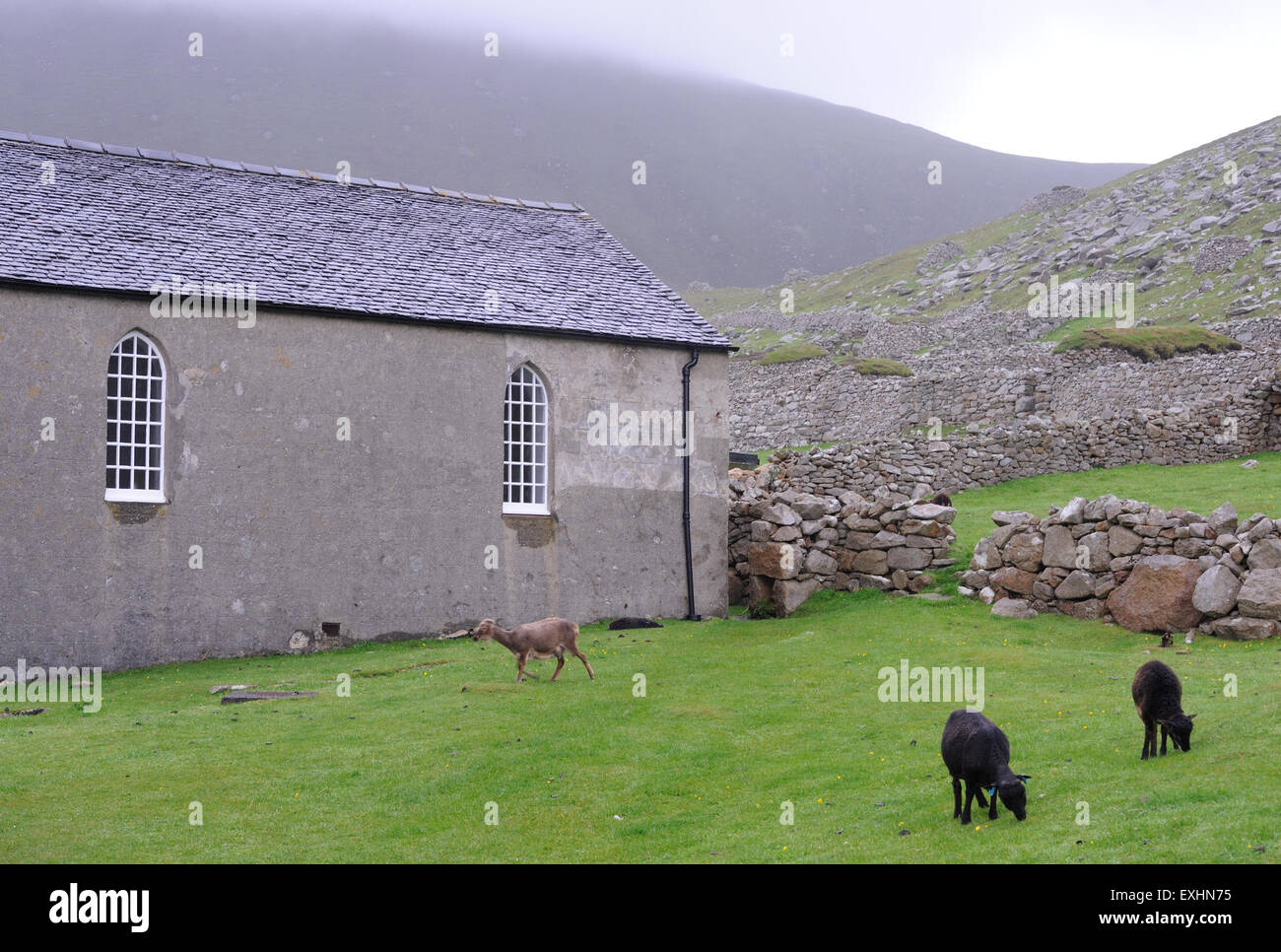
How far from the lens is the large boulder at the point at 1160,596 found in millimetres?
19266

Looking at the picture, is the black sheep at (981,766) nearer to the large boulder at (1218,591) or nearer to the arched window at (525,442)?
the large boulder at (1218,591)

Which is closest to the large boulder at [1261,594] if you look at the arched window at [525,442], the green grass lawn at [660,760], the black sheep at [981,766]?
the green grass lawn at [660,760]

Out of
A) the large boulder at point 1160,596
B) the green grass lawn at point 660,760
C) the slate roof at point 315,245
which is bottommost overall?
the green grass lawn at point 660,760

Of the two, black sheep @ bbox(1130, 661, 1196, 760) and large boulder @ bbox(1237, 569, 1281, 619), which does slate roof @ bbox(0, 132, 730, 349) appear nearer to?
large boulder @ bbox(1237, 569, 1281, 619)

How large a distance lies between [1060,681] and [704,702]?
4.92 metres

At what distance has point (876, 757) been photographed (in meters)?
13.1

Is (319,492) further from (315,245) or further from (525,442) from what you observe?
(315,245)

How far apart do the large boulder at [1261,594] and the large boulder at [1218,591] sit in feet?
0.42

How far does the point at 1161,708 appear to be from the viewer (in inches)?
456

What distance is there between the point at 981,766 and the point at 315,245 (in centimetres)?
1998

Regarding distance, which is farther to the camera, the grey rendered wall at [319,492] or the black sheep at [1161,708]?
the grey rendered wall at [319,492]

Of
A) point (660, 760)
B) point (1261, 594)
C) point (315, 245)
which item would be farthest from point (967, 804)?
point (315, 245)

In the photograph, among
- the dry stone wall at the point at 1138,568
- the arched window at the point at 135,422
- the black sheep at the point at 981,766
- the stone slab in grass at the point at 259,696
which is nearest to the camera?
the black sheep at the point at 981,766

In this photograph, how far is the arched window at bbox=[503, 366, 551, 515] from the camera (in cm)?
2552
